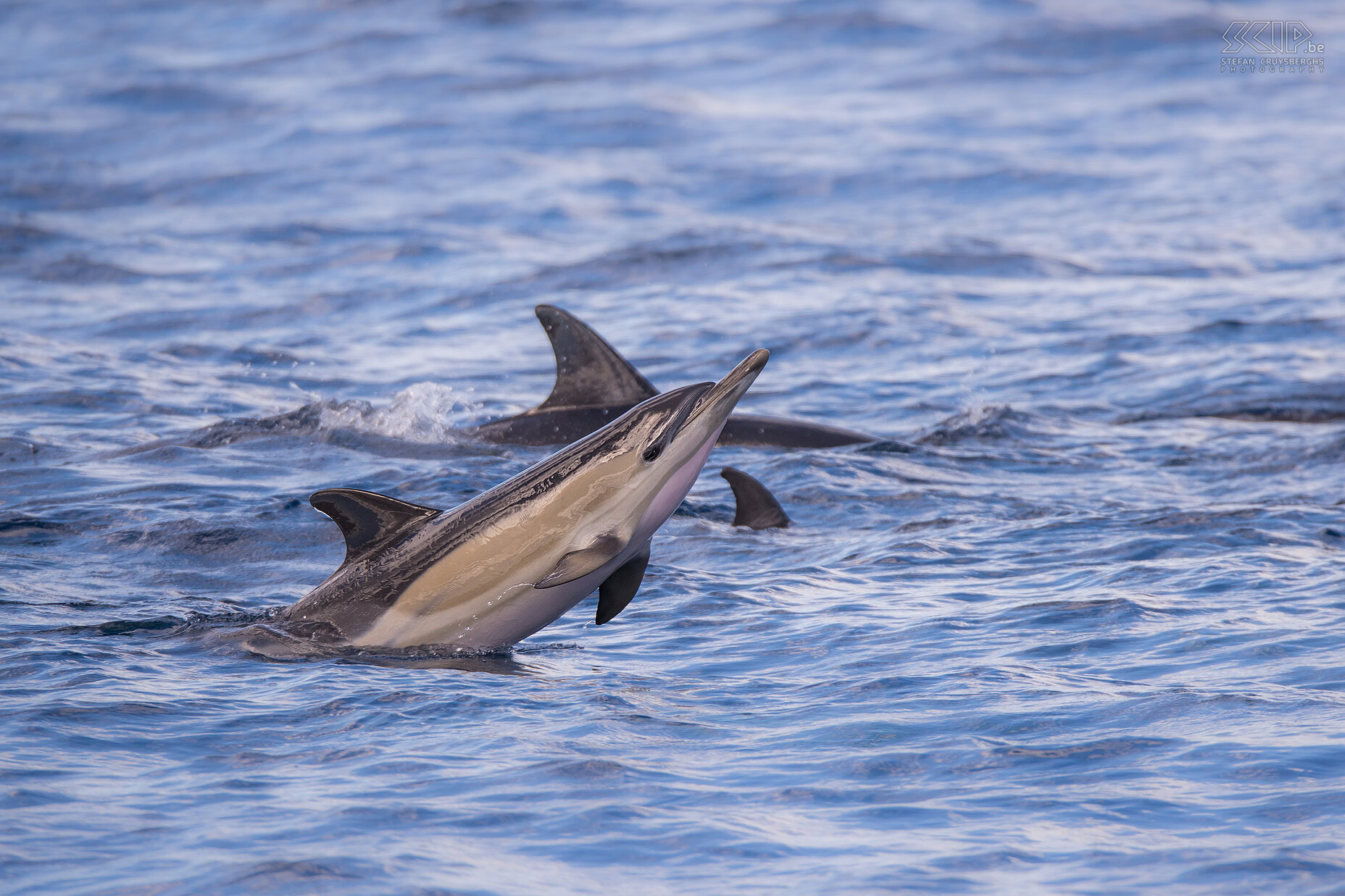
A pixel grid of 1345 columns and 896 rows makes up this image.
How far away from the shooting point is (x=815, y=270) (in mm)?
20750

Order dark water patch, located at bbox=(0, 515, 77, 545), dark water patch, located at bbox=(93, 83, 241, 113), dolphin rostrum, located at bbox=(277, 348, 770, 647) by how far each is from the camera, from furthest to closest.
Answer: dark water patch, located at bbox=(93, 83, 241, 113) < dark water patch, located at bbox=(0, 515, 77, 545) < dolphin rostrum, located at bbox=(277, 348, 770, 647)

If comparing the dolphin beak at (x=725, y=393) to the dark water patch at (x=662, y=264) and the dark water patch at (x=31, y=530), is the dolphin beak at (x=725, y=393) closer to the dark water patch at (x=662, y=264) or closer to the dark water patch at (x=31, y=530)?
the dark water patch at (x=31, y=530)

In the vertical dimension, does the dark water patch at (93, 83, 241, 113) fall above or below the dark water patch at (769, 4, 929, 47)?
below

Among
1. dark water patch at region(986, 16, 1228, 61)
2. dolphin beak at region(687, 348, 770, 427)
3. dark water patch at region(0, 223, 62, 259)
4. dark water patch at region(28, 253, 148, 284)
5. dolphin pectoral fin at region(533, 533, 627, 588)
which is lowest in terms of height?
dolphin pectoral fin at region(533, 533, 627, 588)

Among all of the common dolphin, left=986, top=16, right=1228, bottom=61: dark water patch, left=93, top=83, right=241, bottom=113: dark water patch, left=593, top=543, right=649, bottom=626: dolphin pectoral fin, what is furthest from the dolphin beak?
left=986, top=16, right=1228, bottom=61: dark water patch

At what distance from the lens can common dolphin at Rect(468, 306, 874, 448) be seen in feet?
39.7

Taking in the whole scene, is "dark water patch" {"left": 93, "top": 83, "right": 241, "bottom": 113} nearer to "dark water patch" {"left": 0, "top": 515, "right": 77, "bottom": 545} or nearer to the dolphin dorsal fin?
the dolphin dorsal fin

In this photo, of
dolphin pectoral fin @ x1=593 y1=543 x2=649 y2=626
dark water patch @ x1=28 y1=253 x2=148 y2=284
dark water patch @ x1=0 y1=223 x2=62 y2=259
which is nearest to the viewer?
dolphin pectoral fin @ x1=593 y1=543 x2=649 y2=626

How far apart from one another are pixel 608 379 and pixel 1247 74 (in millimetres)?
25956

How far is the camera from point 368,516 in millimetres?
7250

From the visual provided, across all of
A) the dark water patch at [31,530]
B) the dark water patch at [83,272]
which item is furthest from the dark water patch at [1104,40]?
the dark water patch at [31,530]

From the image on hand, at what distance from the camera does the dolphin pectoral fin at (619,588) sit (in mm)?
7203

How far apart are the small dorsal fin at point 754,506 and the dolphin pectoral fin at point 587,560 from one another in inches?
144

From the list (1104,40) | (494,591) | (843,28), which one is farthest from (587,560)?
(843,28)
